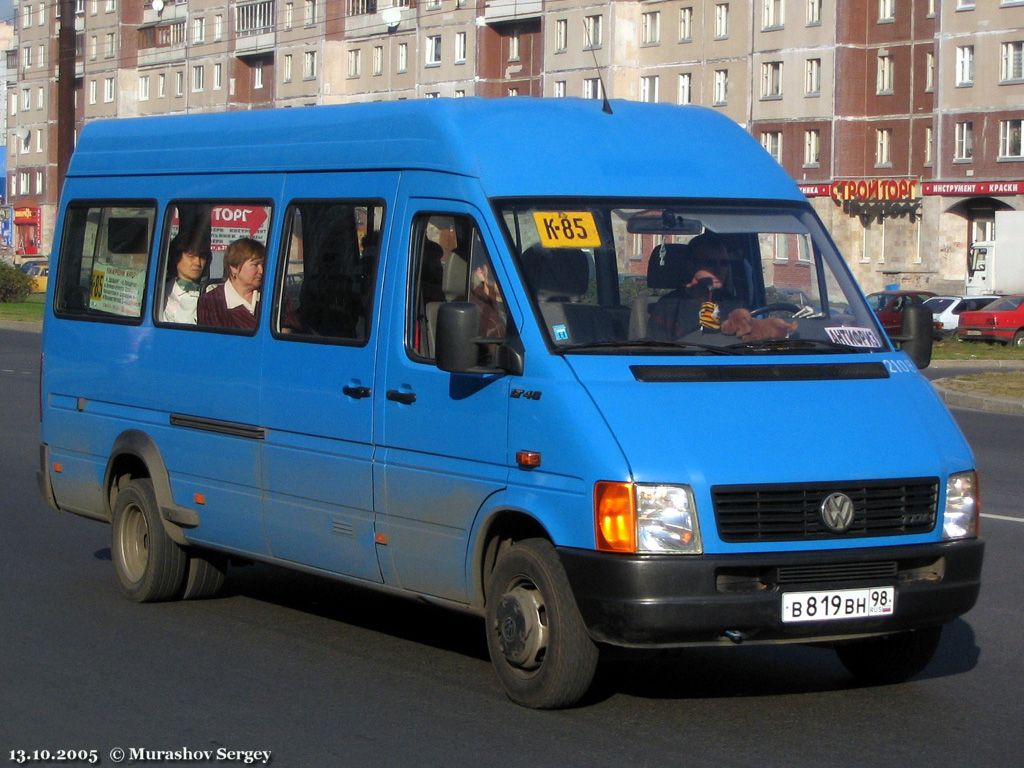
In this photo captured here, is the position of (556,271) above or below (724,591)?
above

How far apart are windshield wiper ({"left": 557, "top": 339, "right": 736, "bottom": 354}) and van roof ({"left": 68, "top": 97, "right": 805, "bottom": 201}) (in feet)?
2.44

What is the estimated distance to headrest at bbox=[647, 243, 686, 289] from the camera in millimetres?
7301

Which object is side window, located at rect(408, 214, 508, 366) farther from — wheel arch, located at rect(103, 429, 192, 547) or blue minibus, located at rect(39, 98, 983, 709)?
wheel arch, located at rect(103, 429, 192, 547)

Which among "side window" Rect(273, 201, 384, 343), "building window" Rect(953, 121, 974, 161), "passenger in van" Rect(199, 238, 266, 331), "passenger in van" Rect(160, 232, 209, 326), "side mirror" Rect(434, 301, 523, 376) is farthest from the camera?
"building window" Rect(953, 121, 974, 161)

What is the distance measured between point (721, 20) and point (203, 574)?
6844 cm

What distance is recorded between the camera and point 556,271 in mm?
7199

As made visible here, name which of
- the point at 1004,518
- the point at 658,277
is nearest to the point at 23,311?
the point at 1004,518

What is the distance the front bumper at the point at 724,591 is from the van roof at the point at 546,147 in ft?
5.67

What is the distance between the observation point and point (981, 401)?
2556 centimetres

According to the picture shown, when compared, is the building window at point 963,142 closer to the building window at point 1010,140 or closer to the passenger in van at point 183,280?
the building window at point 1010,140

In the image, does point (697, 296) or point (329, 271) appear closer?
point (697, 296)

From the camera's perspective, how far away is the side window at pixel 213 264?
8.77m

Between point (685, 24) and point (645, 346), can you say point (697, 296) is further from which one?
point (685, 24)

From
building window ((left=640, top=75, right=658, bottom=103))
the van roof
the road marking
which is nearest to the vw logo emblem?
the van roof
